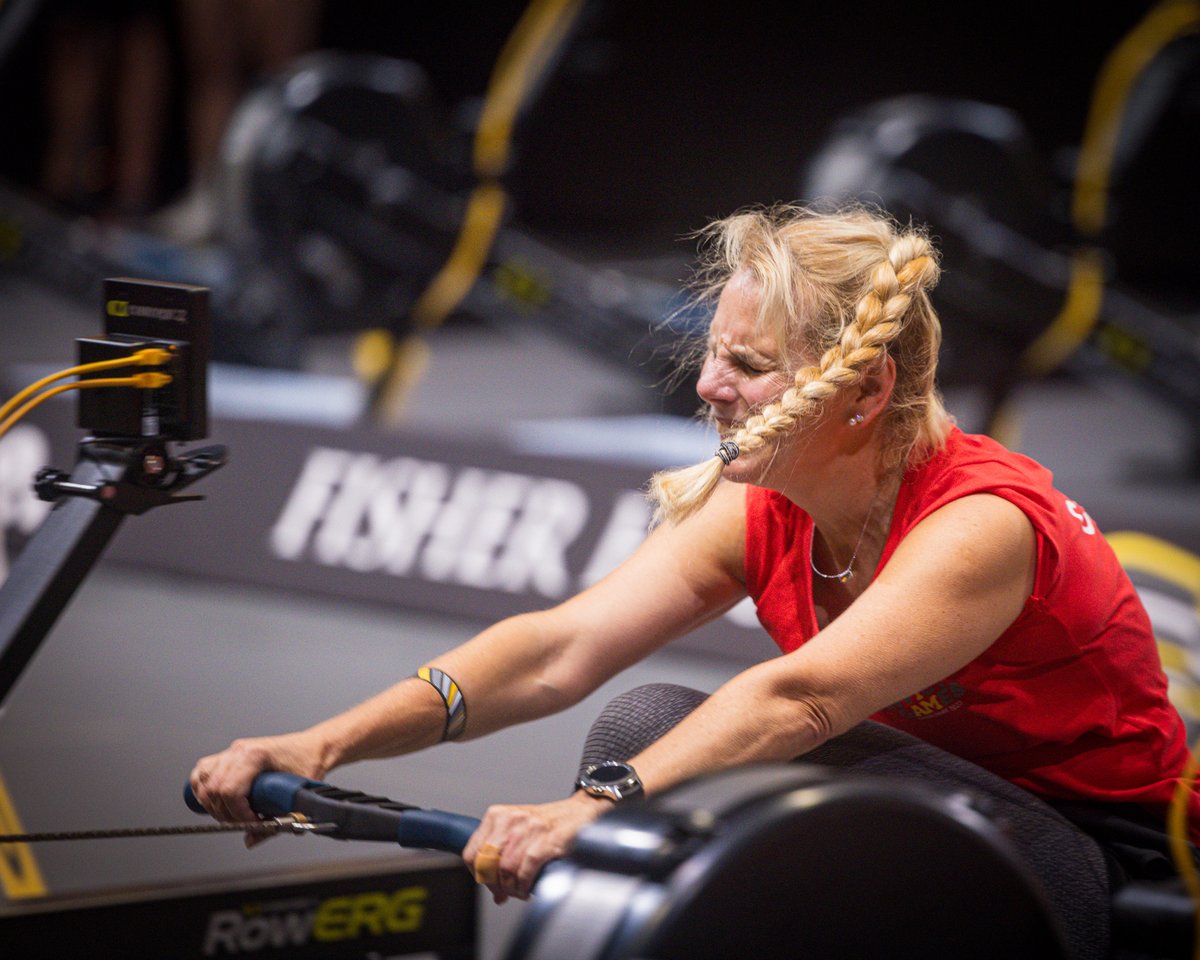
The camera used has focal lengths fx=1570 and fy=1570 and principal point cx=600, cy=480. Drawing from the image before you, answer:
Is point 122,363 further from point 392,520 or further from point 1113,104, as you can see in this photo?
point 1113,104

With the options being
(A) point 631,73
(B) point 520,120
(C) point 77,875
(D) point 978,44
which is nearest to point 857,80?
(D) point 978,44

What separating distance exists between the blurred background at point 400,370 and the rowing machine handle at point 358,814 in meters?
0.53

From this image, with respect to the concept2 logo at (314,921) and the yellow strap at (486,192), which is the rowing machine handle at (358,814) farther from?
the yellow strap at (486,192)

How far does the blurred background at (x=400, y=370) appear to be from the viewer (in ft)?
10.0

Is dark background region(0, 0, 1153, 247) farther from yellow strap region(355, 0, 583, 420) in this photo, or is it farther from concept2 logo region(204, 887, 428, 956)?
concept2 logo region(204, 887, 428, 956)

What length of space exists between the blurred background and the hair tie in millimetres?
445

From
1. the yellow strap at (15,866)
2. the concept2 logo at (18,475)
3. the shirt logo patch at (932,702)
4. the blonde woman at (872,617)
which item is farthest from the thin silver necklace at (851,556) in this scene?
the concept2 logo at (18,475)

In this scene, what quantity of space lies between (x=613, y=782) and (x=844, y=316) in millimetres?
503

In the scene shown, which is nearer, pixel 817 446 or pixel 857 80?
pixel 817 446

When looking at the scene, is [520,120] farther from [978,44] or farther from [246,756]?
[978,44]

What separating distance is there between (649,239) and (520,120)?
347cm

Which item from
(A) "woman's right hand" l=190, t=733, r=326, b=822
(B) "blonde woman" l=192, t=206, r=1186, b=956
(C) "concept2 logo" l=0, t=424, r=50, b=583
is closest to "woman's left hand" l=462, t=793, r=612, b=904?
(B) "blonde woman" l=192, t=206, r=1186, b=956

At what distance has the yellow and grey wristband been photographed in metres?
1.66

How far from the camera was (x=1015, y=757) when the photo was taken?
156 centimetres
